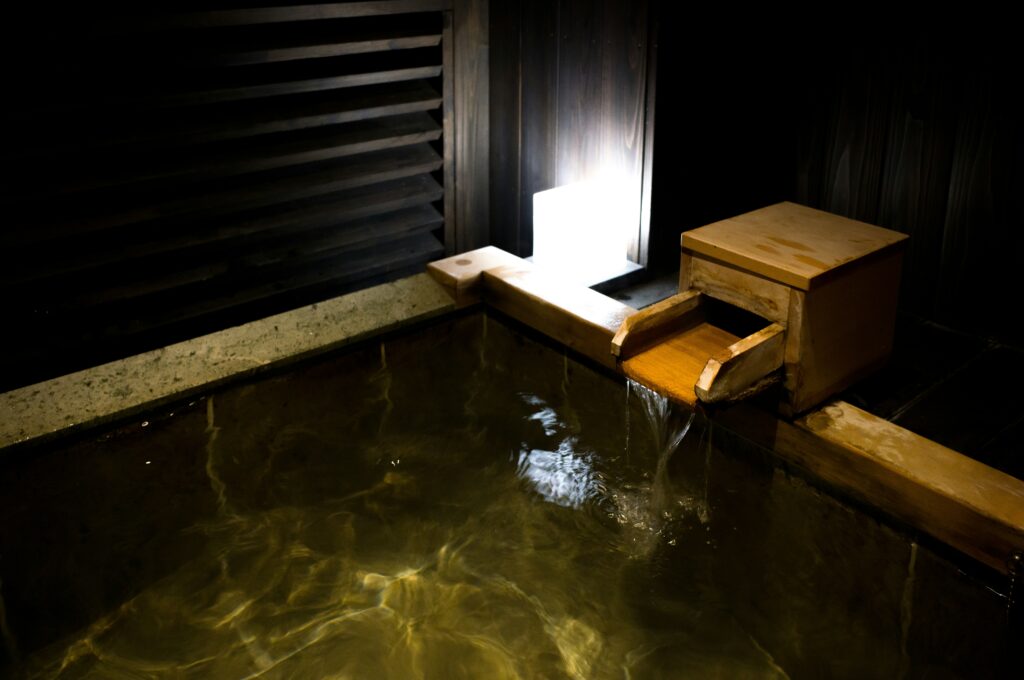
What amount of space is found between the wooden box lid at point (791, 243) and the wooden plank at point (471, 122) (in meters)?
1.70

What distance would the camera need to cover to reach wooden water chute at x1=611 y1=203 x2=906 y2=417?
2.93m

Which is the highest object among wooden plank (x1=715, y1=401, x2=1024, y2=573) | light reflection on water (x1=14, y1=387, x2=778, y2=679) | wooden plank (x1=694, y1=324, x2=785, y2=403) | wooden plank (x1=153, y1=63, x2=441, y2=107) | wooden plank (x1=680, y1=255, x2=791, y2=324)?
wooden plank (x1=153, y1=63, x2=441, y2=107)

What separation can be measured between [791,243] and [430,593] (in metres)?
1.57

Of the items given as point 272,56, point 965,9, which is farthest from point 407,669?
point 965,9

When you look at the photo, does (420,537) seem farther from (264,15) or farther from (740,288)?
(264,15)

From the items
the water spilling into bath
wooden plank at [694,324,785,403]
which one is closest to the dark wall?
the water spilling into bath

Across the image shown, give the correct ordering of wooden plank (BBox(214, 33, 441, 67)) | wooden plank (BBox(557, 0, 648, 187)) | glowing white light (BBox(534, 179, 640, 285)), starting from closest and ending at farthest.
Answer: wooden plank (BBox(214, 33, 441, 67)) → wooden plank (BBox(557, 0, 648, 187)) → glowing white light (BBox(534, 179, 640, 285))

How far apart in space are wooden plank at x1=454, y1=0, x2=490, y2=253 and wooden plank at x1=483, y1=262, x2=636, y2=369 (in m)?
0.74

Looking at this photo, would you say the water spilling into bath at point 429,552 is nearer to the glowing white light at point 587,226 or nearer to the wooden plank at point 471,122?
the glowing white light at point 587,226

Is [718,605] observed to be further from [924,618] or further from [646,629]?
[924,618]

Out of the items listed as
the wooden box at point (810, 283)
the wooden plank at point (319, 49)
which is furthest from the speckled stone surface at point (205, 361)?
the wooden box at point (810, 283)

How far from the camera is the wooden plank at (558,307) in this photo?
368cm

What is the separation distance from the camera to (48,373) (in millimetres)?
3941

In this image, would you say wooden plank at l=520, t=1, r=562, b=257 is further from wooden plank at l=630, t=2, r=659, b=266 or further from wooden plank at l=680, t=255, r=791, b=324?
wooden plank at l=680, t=255, r=791, b=324
